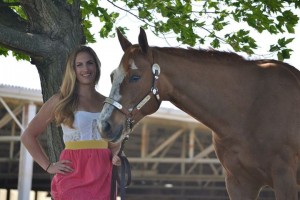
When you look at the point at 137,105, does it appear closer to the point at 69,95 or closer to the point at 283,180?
the point at 69,95

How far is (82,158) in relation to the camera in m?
5.09

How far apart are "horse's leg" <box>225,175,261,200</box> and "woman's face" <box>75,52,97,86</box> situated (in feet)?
4.99

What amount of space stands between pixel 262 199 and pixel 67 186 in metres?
15.1

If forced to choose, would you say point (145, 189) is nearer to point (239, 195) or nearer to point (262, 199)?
point (262, 199)

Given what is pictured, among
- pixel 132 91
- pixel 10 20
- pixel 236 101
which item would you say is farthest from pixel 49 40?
pixel 236 101

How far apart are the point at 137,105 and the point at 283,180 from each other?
4.13ft

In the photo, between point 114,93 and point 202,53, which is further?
point 202,53

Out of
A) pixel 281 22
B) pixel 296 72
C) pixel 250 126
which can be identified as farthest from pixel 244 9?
pixel 250 126

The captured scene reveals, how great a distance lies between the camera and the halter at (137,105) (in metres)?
5.30

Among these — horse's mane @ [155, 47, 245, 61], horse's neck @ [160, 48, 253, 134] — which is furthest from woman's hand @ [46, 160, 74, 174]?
horse's mane @ [155, 47, 245, 61]

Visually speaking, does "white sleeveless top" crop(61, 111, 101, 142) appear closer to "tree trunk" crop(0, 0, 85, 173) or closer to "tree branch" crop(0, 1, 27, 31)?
"tree trunk" crop(0, 0, 85, 173)

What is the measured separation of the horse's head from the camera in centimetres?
527

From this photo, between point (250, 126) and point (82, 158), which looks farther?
point (250, 126)

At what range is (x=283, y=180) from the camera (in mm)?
5691
